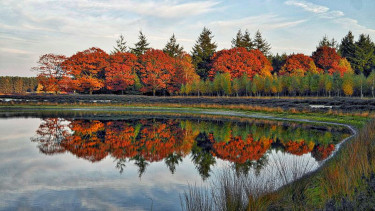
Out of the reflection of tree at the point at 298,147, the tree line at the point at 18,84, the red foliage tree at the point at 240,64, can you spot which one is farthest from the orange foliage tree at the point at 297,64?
the tree line at the point at 18,84

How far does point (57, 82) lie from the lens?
180 feet

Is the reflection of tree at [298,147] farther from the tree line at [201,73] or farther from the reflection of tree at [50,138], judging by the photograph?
the tree line at [201,73]

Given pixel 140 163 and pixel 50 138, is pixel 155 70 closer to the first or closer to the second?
pixel 50 138

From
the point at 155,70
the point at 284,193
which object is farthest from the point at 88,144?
the point at 155,70

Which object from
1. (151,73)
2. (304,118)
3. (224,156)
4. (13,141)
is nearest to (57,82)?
(151,73)

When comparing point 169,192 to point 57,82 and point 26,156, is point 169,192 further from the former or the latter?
point 57,82

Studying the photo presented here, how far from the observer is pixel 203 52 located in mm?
79250

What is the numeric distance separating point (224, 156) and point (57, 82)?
160ft

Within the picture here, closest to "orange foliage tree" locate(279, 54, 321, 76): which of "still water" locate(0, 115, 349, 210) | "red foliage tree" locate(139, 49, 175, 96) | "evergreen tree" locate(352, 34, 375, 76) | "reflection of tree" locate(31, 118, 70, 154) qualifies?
"evergreen tree" locate(352, 34, 375, 76)

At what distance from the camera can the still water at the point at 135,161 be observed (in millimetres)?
8188

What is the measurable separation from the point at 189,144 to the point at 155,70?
42591 mm

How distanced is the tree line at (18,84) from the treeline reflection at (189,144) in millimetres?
136730

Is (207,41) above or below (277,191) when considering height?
above

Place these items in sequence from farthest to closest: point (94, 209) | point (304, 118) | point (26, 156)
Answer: point (304, 118)
point (26, 156)
point (94, 209)
